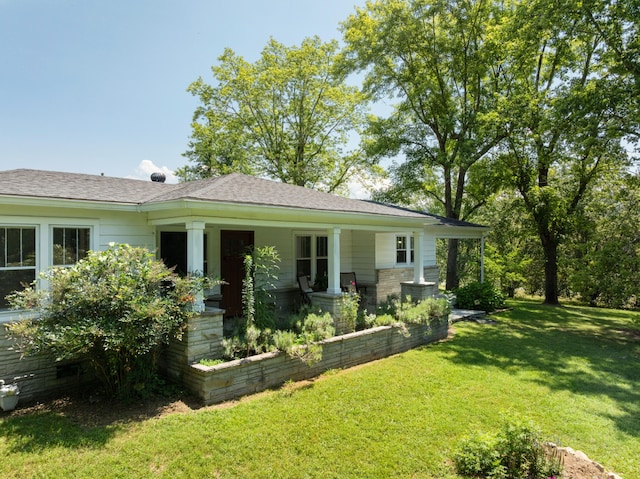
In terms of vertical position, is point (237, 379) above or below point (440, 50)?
below

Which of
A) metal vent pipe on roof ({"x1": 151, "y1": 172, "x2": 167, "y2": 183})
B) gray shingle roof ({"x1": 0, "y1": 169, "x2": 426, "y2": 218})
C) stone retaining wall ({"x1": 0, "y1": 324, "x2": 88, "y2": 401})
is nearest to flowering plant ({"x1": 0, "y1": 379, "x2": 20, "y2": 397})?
stone retaining wall ({"x1": 0, "y1": 324, "x2": 88, "y2": 401})

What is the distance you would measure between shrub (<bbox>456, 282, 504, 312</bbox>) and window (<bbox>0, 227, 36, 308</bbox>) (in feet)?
45.4

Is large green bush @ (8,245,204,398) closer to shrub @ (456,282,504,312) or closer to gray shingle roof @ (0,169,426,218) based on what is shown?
gray shingle roof @ (0,169,426,218)

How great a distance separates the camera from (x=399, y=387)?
6.20m

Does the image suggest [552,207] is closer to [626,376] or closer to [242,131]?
[626,376]

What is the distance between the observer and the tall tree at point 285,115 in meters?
21.5

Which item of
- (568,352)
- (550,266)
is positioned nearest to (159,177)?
(568,352)

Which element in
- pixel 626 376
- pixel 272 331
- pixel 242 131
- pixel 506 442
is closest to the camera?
pixel 506 442

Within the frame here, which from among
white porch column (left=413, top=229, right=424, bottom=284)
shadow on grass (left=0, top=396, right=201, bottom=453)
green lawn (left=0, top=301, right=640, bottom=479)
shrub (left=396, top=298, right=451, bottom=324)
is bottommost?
green lawn (left=0, top=301, right=640, bottom=479)

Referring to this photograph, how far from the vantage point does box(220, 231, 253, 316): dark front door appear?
8.99 metres

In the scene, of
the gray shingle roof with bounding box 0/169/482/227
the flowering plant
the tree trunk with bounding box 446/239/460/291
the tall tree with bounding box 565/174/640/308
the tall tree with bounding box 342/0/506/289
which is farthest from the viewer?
the tree trunk with bounding box 446/239/460/291

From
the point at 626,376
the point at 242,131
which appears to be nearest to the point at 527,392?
the point at 626,376

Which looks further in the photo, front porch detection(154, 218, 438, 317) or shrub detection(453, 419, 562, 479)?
front porch detection(154, 218, 438, 317)

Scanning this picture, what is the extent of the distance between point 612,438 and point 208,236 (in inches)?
322
